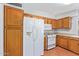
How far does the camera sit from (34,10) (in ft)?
18.7

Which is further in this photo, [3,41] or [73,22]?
[73,22]

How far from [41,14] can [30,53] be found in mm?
3146

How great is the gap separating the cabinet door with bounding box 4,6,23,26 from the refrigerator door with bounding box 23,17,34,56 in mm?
619

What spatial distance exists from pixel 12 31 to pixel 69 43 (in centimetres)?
357

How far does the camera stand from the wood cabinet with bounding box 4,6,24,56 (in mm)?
2441

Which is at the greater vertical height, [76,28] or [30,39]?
[76,28]

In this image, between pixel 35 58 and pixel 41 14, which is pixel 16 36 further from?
pixel 41 14

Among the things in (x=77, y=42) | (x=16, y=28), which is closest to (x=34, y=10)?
(x=77, y=42)

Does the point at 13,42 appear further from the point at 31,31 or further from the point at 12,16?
the point at 31,31

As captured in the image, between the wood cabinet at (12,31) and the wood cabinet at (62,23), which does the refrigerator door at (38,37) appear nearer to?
the wood cabinet at (12,31)

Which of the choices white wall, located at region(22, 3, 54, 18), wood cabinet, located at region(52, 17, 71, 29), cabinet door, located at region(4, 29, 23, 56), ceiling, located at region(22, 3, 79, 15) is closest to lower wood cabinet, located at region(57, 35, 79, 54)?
wood cabinet, located at region(52, 17, 71, 29)

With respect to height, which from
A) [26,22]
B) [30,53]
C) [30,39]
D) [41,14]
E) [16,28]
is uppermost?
[41,14]

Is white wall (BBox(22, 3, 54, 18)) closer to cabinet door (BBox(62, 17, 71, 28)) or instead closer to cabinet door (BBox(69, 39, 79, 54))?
cabinet door (BBox(62, 17, 71, 28))

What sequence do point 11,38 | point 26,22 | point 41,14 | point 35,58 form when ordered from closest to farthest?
point 35,58 → point 11,38 → point 26,22 → point 41,14
